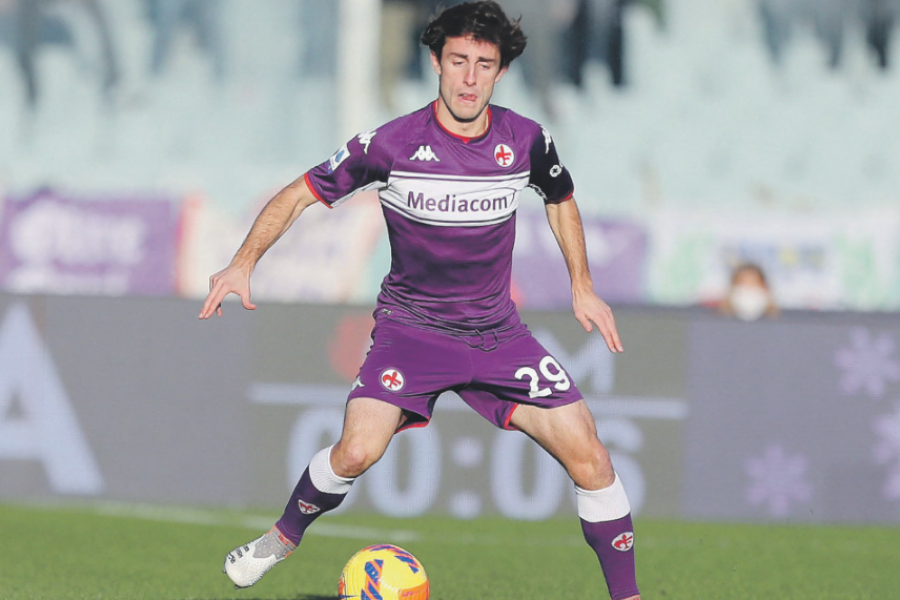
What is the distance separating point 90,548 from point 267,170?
643 cm

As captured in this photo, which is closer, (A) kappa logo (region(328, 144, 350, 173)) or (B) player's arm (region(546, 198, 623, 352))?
(A) kappa logo (region(328, 144, 350, 173))

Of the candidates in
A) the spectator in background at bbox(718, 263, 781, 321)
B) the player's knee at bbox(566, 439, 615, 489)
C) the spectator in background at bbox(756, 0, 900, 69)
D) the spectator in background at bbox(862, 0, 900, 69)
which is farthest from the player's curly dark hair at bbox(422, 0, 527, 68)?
the spectator in background at bbox(862, 0, 900, 69)

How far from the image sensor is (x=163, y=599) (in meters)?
6.64

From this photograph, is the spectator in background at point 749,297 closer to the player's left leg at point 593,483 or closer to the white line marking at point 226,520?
the white line marking at point 226,520

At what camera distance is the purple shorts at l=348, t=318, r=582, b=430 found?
239 inches

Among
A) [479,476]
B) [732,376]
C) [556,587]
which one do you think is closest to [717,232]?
[732,376]

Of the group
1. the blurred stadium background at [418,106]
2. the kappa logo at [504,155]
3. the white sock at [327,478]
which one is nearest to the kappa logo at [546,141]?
the kappa logo at [504,155]

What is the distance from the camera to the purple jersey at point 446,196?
604 centimetres

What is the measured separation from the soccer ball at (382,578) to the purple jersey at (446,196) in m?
0.96

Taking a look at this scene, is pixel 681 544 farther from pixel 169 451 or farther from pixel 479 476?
pixel 169 451

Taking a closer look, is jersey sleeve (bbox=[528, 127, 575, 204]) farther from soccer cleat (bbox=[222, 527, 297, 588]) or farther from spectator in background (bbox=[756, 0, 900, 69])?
spectator in background (bbox=[756, 0, 900, 69])

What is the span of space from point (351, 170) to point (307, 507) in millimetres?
1372

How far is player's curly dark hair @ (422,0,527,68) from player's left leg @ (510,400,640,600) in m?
1.42

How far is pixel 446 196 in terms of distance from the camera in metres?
6.04
